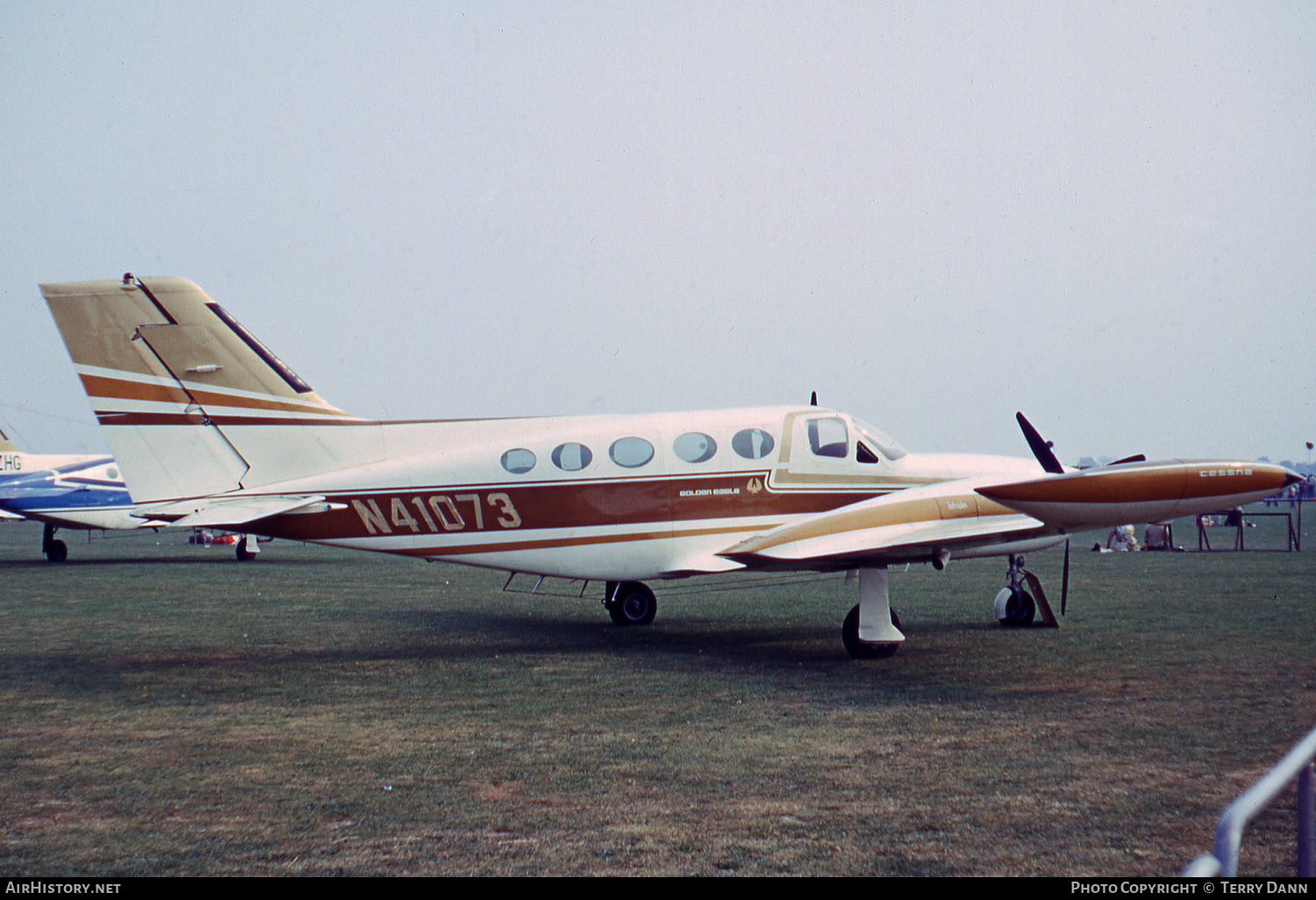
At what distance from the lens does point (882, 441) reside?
41.8 feet

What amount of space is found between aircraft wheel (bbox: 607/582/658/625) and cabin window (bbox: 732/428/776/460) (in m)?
2.98

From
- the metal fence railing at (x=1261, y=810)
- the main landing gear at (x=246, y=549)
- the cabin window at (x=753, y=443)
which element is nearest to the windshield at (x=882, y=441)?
the cabin window at (x=753, y=443)

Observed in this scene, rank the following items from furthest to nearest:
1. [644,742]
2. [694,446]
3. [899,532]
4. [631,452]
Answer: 1. [694,446]
2. [631,452]
3. [899,532]
4. [644,742]

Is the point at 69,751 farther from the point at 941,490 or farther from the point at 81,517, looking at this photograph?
Result: the point at 81,517

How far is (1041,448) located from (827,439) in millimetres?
3230

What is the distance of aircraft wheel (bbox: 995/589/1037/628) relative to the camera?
43.4ft

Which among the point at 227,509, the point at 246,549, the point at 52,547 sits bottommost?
the point at 246,549

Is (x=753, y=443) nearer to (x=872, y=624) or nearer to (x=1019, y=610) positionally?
(x=872, y=624)

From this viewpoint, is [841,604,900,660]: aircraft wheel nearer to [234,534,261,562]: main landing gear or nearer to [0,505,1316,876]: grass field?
[0,505,1316,876]: grass field

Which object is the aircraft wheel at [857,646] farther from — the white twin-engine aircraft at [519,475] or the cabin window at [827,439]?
the cabin window at [827,439]

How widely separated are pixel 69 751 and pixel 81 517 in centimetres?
2531

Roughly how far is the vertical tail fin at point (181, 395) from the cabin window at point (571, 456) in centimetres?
250

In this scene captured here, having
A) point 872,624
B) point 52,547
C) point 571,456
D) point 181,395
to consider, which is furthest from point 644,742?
point 52,547
